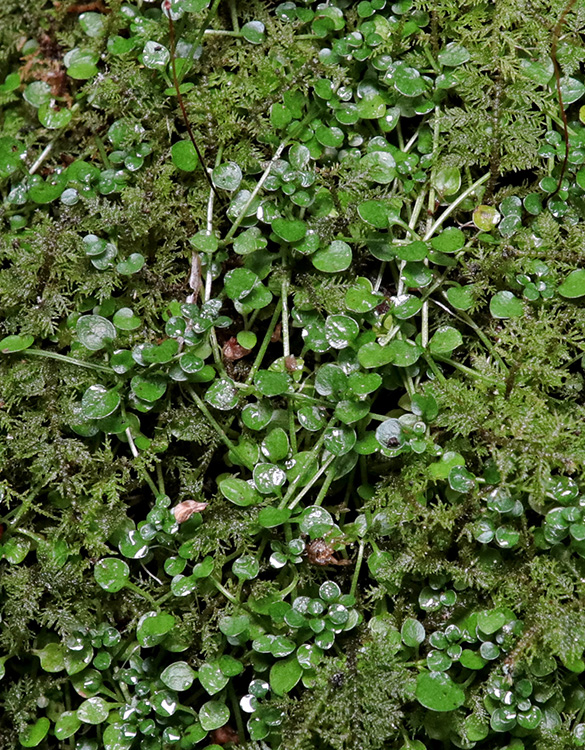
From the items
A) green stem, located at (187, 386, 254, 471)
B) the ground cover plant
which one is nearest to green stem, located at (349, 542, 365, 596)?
the ground cover plant

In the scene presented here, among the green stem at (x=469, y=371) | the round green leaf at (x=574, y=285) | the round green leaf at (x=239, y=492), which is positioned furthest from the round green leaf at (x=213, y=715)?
the round green leaf at (x=574, y=285)

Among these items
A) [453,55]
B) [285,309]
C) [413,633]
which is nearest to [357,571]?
[413,633]

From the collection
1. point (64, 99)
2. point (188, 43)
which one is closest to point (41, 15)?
point (64, 99)

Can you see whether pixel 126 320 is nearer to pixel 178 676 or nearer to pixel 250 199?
pixel 250 199

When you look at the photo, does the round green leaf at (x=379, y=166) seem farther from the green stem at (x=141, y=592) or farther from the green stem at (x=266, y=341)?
the green stem at (x=141, y=592)

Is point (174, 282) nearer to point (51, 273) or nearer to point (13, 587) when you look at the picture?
point (51, 273)

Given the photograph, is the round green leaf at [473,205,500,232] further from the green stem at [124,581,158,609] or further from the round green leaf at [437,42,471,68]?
the green stem at [124,581,158,609]

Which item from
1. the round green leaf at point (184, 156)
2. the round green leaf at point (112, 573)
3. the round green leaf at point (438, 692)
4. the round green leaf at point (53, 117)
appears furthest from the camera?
the round green leaf at point (53, 117)
